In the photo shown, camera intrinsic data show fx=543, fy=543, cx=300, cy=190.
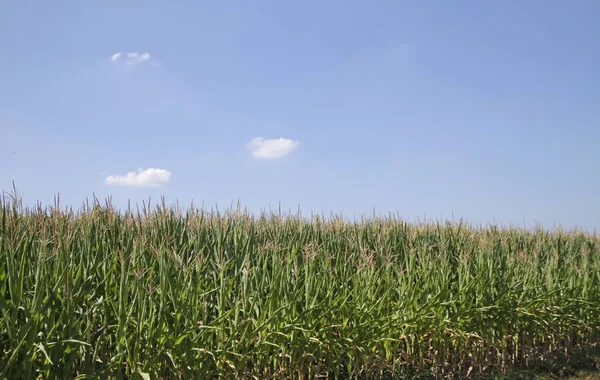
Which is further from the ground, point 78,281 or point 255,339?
point 78,281

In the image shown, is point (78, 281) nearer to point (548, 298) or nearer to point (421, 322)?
point (421, 322)

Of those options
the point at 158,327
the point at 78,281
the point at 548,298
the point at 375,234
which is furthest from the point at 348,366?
the point at 548,298

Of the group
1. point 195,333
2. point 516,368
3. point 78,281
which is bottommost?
point 516,368

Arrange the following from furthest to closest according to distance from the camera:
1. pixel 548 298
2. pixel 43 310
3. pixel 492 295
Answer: pixel 548 298, pixel 492 295, pixel 43 310

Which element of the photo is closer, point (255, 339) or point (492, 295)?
point (255, 339)

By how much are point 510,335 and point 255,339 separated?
3793mm

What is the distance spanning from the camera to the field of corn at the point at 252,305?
10.7 ft

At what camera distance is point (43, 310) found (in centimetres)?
307

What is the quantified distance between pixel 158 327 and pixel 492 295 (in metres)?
4.20

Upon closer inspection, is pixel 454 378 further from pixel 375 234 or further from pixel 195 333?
pixel 195 333

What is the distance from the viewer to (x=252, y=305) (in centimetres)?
398

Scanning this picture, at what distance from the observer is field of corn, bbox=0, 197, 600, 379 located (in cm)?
328

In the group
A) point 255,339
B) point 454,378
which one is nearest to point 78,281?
point 255,339

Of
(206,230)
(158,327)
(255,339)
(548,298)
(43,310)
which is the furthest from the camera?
(548,298)
